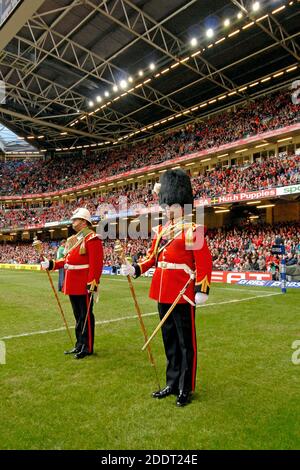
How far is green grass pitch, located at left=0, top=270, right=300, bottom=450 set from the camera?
117 inches

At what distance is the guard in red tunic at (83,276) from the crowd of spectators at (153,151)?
23.7 m

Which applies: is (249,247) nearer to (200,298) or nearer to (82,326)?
(82,326)

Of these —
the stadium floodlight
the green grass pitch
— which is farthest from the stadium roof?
the green grass pitch

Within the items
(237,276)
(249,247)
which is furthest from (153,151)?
(237,276)

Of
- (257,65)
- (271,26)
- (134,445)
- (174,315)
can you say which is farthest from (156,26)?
(134,445)

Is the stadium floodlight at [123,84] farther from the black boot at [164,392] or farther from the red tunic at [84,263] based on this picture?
the black boot at [164,392]

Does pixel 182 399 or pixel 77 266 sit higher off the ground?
pixel 77 266

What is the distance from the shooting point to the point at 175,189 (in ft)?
13.5

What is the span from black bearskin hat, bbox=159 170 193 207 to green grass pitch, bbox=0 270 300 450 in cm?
214

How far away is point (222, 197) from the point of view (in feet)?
84.0

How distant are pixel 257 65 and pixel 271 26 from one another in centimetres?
520

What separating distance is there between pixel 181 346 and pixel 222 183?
83.8ft

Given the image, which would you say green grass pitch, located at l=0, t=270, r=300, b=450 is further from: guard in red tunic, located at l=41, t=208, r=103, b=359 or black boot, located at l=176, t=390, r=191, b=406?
guard in red tunic, located at l=41, t=208, r=103, b=359

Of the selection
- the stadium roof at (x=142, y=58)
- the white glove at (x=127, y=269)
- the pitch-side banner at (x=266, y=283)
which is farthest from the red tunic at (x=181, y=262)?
the stadium roof at (x=142, y=58)
